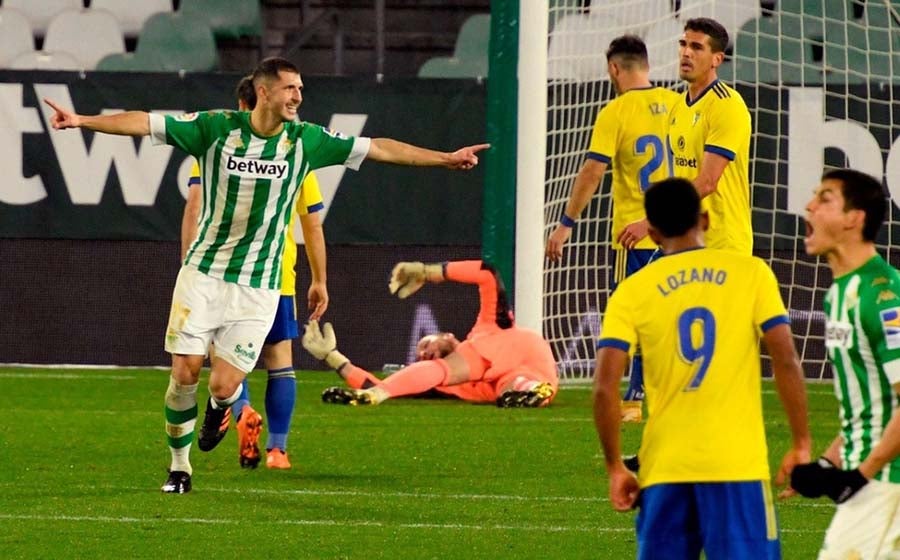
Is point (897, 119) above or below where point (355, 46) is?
below

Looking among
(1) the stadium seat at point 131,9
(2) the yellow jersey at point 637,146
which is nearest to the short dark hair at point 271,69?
(2) the yellow jersey at point 637,146

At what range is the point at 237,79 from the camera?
43.6 ft

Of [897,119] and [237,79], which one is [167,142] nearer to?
[237,79]

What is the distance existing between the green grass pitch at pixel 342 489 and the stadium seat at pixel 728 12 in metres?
3.07

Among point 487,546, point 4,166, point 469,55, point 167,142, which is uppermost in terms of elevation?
point 469,55

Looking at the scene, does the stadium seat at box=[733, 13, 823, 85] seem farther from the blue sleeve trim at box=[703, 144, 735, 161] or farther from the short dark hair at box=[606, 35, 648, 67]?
the blue sleeve trim at box=[703, 144, 735, 161]

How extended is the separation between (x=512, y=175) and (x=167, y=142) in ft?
14.6

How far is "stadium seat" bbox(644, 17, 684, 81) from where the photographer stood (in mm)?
12109

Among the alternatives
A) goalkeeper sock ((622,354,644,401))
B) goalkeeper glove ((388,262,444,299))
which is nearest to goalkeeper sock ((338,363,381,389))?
goalkeeper glove ((388,262,444,299))

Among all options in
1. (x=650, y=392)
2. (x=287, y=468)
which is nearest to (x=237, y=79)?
(x=287, y=468)

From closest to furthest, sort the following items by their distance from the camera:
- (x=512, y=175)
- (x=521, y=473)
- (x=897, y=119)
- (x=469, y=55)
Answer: (x=521, y=473) < (x=512, y=175) < (x=897, y=119) < (x=469, y=55)

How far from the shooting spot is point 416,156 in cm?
717

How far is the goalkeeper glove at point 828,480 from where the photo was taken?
3908 millimetres

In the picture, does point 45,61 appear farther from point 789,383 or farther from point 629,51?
point 789,383
